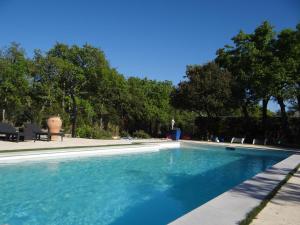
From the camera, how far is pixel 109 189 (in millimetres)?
9039

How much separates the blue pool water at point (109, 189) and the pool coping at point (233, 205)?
1.31m

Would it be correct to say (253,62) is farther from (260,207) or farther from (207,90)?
(260,207)

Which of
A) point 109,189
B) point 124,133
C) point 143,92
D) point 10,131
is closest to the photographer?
point 109,189

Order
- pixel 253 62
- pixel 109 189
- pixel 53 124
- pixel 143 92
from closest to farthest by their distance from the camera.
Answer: pixel 109 189 < pixel 53 124 < pixel 253 62 < pixel 143 92

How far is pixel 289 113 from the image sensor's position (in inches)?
1133

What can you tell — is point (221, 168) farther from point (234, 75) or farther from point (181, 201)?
point (234, 75)

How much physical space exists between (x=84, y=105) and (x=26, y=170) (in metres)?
16.2

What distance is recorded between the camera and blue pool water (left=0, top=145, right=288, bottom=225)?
670 cm

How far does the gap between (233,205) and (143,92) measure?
24.8m

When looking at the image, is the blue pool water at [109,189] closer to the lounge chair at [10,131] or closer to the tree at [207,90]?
the lounge chair at [10,131]

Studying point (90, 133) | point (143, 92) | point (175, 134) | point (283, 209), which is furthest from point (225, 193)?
point (143, 92)

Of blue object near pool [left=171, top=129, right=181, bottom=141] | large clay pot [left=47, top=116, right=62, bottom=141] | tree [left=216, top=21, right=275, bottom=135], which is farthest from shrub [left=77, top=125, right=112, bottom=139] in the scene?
tree [left=216, top=21, right=275, bottom=135]

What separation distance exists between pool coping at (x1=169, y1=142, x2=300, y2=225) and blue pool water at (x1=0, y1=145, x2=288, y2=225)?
1.31 metres

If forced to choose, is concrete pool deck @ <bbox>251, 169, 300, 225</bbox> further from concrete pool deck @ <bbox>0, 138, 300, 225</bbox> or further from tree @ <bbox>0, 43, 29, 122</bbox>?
tree @ <bbox>0, 43, 29, 122</bbox>
